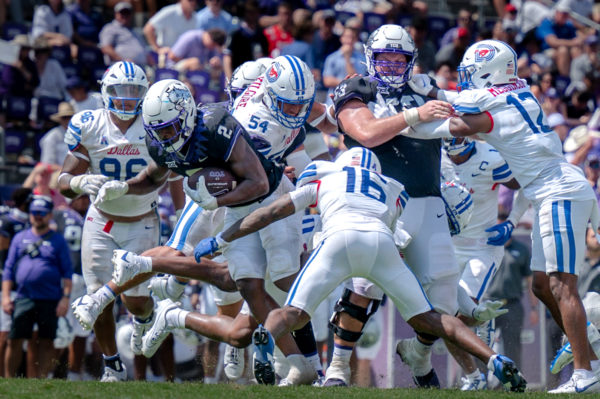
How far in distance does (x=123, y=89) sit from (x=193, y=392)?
3.07 meters

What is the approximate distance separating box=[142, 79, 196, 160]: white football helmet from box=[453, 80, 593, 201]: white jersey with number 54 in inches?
71.0

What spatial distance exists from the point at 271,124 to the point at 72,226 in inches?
168

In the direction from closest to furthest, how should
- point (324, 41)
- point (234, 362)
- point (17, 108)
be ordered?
1. point (234, 362)
2. point (17, 108)
3. point (324, 41)

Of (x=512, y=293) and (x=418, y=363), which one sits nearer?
(x=418, y=363)

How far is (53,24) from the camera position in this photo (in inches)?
553

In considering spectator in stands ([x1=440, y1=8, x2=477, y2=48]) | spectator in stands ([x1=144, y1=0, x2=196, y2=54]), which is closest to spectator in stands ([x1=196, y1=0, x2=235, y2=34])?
spectator in stands ([x1=144, y1=0, x2=196, y2=54])

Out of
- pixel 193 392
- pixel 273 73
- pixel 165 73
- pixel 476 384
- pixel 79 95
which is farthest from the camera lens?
pixel 165 73

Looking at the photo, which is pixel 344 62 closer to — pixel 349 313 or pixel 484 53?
pixel 484 53

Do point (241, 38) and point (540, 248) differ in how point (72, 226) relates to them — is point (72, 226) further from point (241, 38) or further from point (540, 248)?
point (540, 248)

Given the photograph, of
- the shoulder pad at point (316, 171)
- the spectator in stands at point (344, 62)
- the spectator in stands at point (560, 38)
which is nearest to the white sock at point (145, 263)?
the shoulder pad at point (316, 171)

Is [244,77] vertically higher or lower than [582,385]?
higher

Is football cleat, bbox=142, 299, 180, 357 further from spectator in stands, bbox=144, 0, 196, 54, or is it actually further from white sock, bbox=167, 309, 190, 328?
spectator in stands, bbox=144, 0, 196, 54

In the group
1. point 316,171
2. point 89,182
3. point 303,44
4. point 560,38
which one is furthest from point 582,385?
point 560,38

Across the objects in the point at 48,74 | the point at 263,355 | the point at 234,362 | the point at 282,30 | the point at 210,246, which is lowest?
the point at 234,362
